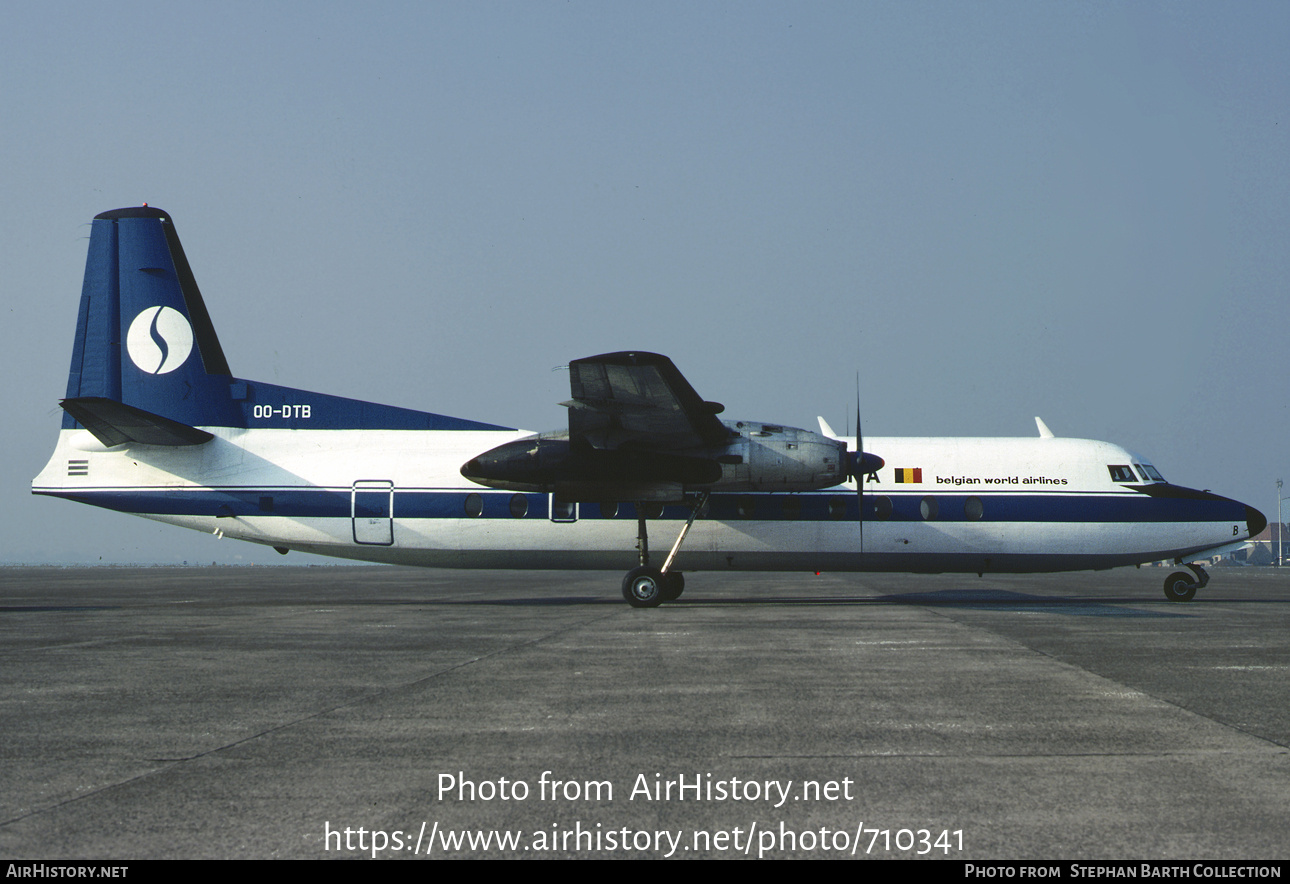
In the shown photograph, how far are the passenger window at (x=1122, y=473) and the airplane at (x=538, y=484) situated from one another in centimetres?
6

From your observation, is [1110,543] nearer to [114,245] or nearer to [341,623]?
[341,623]

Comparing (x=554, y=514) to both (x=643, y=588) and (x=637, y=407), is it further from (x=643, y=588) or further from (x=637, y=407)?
(x=637, y=407)

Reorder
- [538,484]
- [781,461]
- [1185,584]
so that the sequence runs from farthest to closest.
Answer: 1. [1185,584]
2. [538,484]
3. [781,461]

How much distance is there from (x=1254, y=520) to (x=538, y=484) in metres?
16.9

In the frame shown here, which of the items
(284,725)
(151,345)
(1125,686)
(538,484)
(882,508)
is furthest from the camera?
(151,345)

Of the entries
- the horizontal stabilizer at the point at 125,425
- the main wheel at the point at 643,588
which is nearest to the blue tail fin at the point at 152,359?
the horizontal stabilizer at the point at 125,425

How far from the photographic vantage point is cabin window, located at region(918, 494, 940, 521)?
75.9 feet

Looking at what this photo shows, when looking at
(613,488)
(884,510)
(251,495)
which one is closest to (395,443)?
(251,495)

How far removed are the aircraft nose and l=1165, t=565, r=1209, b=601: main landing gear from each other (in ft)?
4.87

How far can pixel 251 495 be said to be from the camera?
896 inches

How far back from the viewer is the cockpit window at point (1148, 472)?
24.1m

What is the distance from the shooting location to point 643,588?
21.6 meters

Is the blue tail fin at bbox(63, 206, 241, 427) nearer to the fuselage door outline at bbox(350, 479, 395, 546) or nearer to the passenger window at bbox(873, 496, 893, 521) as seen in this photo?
the fuselage door outline at bbox(350, 479, 395, 546)

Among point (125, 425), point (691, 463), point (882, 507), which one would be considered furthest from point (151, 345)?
point (882, 507)
